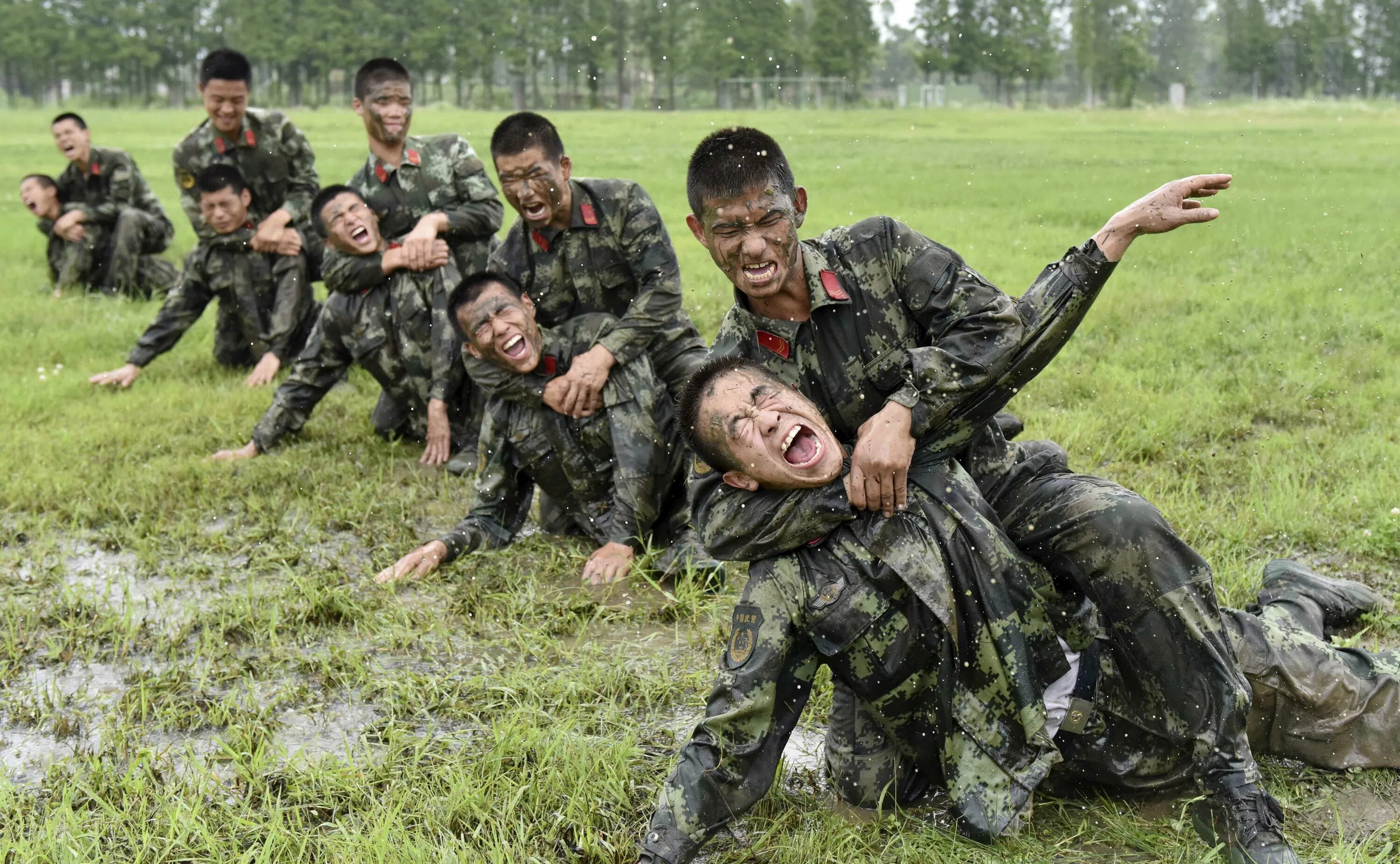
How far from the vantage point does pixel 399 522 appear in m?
6.27

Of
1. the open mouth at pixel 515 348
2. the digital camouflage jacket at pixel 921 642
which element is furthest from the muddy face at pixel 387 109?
the digital camouflage jacket at pixel 921 642

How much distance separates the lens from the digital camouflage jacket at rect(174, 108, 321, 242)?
945cm

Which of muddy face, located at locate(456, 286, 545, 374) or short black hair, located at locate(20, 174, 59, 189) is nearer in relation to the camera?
muddy face, located at locate(456, 286, 545, 374)

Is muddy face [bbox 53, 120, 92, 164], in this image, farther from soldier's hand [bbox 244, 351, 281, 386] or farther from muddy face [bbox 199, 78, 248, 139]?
soldier's hand [bbox 244, 351, 281, 386]

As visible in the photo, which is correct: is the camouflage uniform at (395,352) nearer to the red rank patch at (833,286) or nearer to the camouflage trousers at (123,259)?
the red rank patch at (833,286)

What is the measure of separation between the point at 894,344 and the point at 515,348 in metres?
2.43

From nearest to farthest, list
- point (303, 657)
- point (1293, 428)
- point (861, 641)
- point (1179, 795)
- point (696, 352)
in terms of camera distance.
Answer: point (861, 641)
point (1179, 795)
point (303, 657)
point (696, 352)
point (1293, 428)

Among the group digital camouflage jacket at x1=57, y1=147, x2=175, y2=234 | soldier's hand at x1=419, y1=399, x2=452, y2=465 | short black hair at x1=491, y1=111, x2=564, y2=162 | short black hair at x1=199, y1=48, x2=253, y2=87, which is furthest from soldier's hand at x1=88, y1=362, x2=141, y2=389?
digital camouflage jacket at x1=57, y1=147, x2=175, y2=234

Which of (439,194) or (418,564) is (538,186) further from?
(439,194)

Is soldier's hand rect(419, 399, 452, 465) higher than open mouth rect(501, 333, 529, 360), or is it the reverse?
open mouth rect(501, 333, 529, 360)

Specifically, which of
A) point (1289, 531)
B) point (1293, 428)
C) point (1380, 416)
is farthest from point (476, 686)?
point (1380, 416)

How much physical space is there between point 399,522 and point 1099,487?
153 inches

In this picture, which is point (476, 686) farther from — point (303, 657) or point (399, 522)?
point (399, 522)

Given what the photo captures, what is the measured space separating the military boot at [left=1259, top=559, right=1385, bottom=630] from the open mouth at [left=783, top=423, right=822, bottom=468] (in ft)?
6.24
